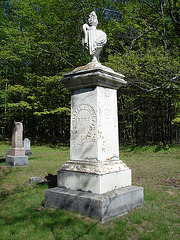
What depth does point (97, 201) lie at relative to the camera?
3.57 m

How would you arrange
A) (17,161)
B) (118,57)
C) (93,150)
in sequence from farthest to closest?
(118,57) < (17,161) < (93,150)

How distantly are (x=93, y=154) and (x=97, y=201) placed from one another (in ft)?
2.92

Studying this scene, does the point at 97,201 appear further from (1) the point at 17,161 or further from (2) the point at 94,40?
(1) the point at 17,161

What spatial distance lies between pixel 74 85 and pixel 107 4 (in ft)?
54.0

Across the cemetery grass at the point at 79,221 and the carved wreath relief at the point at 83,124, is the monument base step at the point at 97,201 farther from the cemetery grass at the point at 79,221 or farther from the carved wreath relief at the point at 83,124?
the carved wreath relief at the point at 83,124

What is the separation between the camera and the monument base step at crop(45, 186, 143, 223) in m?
3.60

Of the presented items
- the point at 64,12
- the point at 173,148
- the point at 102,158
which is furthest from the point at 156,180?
the point at 64,12

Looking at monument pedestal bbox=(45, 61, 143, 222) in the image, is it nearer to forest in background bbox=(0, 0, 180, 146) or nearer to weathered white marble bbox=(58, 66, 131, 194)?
weathered white marble bbox=(58, 66, 131, 194)

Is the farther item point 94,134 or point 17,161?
point 17,161

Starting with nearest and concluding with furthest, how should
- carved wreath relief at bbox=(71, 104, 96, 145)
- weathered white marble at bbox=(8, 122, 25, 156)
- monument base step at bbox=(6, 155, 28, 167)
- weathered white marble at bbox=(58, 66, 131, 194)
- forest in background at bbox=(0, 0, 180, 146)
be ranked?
1. weathered white marble at bbox=(58, 66, 131, 194)
2. carved wreath relief at bbox=(71, 104, 96, 145)
3. monument base step at bbox=(6, 155, 28, 167)
4. weathered white marble at bbox=(8, 122, 25, 156)
5. forest in background at bbox=(0, 0, 180, 146)

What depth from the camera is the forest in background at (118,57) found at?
49.1 ft

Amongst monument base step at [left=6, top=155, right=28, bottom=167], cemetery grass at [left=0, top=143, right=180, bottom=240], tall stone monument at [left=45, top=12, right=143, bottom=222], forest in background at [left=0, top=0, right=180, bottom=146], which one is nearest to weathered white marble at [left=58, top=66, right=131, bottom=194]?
tall stone monument at [left=45, top=12, right=143, bottom=222]

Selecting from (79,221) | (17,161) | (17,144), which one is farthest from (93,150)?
(17,144)

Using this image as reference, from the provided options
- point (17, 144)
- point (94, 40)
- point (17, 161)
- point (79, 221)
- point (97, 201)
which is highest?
point (94, 40)
